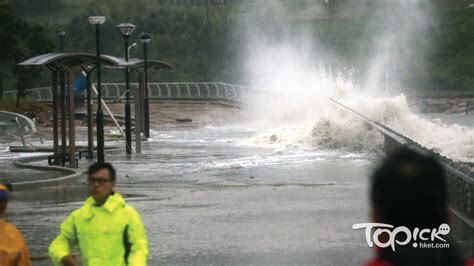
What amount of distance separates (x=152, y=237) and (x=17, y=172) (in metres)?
12.2

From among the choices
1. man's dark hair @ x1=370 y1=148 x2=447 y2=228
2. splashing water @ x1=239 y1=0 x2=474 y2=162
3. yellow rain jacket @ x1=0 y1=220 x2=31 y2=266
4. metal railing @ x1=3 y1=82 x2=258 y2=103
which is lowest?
metal railing @ x1=3 y1=82 x2=258 y2=103

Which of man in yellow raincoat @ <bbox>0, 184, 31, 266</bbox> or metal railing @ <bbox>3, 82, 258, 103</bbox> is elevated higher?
man in yellow raincoat @ <bbox>0, 184, 31, 266</bbox>

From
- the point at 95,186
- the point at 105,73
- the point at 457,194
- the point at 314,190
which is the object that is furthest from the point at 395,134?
the point at 105,73

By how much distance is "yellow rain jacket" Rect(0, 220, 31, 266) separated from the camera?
21.8 ft

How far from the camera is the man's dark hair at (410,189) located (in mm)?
4238

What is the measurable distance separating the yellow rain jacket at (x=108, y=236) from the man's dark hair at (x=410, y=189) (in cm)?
264

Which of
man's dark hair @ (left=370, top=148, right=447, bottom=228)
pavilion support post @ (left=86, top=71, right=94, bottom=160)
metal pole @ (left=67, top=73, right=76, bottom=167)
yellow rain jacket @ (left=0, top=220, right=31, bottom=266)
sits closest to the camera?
man's dark hair @ (left=370, top=148, right=447, bottom=228)

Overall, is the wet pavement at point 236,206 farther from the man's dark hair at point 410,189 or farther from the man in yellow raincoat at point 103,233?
the man's dark hair at point 410,189

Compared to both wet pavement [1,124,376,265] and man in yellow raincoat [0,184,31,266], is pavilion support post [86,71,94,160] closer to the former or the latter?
wet pavement [1,124,376,265]

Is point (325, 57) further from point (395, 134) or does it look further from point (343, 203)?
point (343, 203)

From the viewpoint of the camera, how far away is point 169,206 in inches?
712

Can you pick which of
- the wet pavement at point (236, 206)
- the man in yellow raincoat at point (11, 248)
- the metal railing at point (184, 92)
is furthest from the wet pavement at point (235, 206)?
the metal railing at point (184, 92)

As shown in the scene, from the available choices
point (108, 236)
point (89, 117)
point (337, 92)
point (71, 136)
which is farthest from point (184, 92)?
point (108, 236)

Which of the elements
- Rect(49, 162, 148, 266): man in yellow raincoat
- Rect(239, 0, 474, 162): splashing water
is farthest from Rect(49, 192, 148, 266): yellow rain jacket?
Rect(239, 0, 474, 162): splashing water
